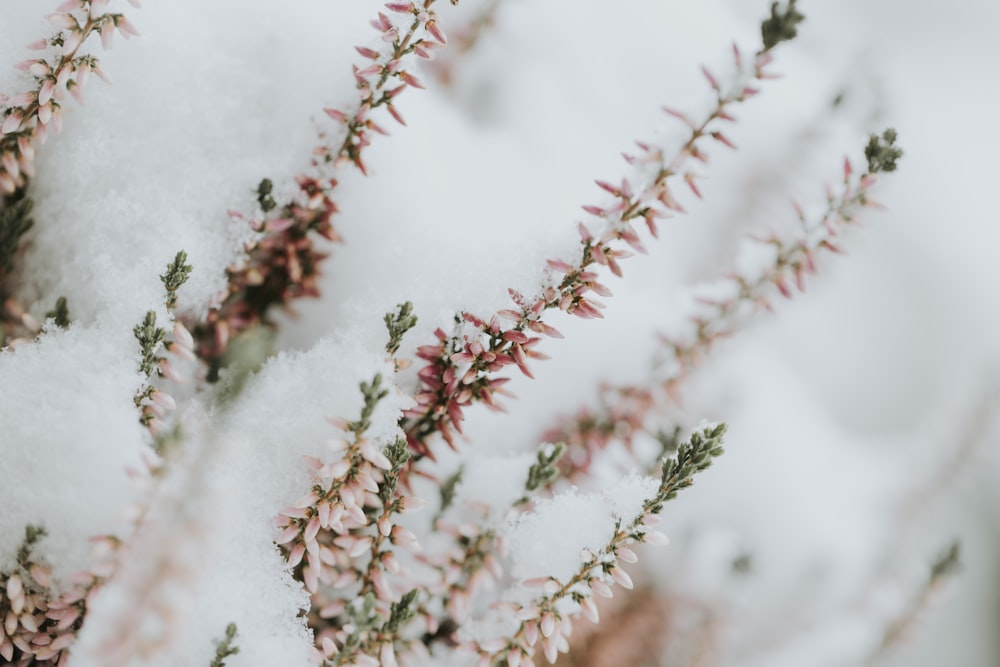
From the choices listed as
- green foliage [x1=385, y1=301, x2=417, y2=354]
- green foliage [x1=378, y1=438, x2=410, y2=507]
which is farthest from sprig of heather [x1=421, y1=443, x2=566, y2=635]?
green foliage [x1=385, y1=301, x2=417, y2=354]

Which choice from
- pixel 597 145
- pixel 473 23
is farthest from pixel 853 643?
pixel 473 23

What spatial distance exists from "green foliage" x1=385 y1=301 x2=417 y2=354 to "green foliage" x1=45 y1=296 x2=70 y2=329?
1.78 ft

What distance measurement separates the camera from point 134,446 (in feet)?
3.26

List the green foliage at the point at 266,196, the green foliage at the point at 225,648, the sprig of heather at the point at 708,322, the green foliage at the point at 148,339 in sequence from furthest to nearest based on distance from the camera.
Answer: the sprig of heather at the point at 708,322, the green foliage at the point at 266,196, the green foliage at the point at 148,339, the green foliage at the point at 225,648

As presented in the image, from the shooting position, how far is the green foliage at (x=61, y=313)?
1.16 m

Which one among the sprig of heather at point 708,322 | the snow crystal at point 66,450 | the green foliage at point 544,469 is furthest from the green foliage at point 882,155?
the snow crystal at point 66,450

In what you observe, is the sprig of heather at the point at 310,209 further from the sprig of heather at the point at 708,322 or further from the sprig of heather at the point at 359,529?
the sprig of heather at the point at 708,322

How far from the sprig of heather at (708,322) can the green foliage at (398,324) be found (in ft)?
1.99

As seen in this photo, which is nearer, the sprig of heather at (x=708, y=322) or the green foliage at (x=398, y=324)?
the green foliage at (x=398, y=324)

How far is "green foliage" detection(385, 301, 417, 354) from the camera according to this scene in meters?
1.05

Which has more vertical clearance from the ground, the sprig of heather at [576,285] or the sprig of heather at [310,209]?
the sprig of heather at [310,209]

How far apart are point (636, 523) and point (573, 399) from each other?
715 millimetres

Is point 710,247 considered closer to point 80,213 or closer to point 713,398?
point 713,398

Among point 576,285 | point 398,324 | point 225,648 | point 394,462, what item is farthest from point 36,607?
point 576,285
